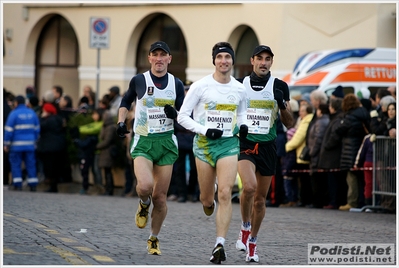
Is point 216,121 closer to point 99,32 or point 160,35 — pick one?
point 99,32

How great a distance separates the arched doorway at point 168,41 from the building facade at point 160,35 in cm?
3

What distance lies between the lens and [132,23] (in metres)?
30.0

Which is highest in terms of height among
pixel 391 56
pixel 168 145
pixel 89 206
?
pixel 391 56

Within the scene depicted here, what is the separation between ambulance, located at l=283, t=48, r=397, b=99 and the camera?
68.0 feet

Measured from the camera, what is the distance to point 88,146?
2062cm

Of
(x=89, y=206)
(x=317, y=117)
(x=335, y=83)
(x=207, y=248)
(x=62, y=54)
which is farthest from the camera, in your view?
(x=62, y=54)

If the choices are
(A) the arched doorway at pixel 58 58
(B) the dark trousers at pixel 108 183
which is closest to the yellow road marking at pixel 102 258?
(B) the dark trousers at pixel 108 183

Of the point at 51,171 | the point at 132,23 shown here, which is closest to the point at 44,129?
the point at 51,171

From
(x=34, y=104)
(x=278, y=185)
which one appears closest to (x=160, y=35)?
(x=34, y=104)

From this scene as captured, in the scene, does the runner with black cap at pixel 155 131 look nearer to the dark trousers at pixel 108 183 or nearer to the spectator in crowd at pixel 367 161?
the spectator in crowd at pixel 367 161

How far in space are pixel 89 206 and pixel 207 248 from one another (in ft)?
19.9

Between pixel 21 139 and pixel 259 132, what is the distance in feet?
36.4

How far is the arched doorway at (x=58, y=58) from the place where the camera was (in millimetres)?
32469

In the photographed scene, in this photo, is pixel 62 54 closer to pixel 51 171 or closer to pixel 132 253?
pixel 51 171
